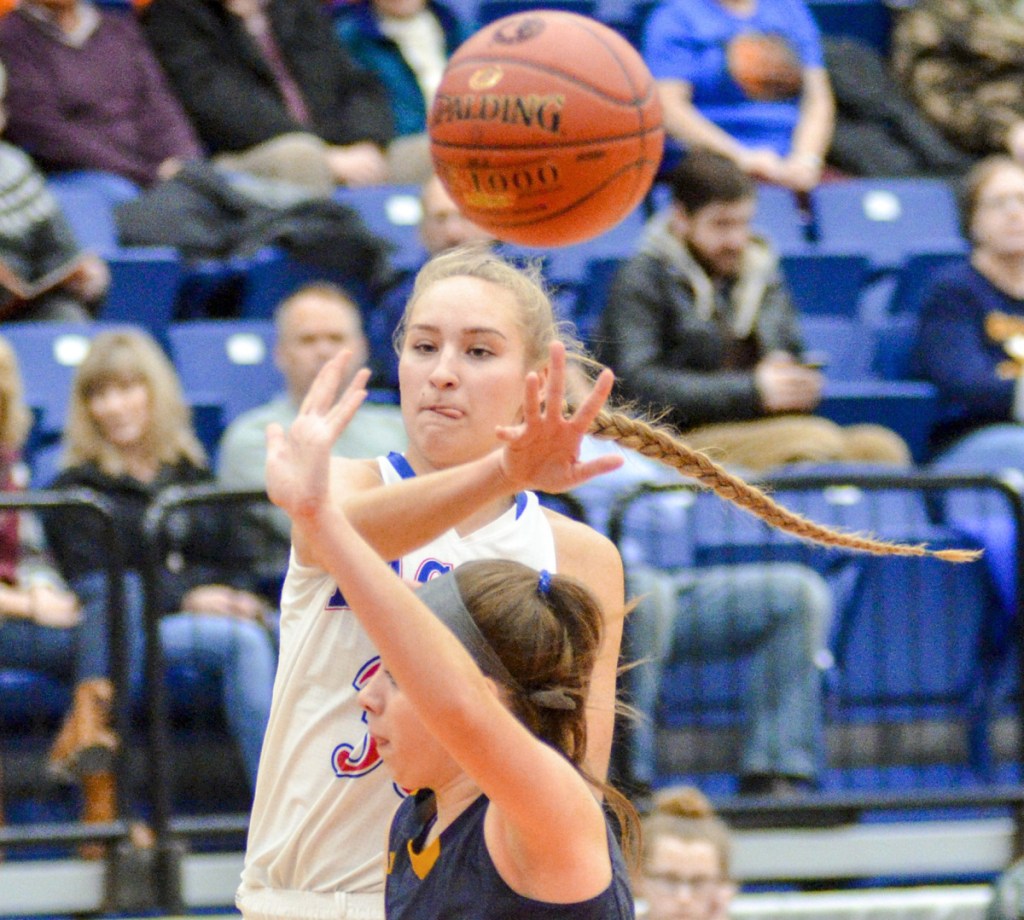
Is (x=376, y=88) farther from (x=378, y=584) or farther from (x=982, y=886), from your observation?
(x=378, y=584)

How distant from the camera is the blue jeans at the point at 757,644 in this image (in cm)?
506

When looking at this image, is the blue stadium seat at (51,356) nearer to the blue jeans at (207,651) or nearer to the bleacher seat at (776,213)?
the blue jeans at (207,651)

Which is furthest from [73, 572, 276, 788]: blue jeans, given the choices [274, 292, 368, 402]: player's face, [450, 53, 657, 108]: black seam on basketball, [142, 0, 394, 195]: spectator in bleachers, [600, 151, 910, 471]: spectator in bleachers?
[142, 0, 394, 195]: spectator in bleachers

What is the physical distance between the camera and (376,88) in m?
7.62

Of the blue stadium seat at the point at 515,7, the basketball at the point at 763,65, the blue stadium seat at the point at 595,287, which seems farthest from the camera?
the blue stadium seat at the point at 515,7

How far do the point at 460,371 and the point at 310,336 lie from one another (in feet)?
9.69

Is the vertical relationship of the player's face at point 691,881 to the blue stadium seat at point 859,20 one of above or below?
below

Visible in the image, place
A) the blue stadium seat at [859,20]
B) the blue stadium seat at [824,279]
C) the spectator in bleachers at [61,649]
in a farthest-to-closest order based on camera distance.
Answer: the blue stadium seat at [859,20] → the blue stadium seat at [824,279] → the spectator in bleachers at [61,649]

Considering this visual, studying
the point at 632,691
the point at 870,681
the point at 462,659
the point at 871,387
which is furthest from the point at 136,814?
the point at 462,659

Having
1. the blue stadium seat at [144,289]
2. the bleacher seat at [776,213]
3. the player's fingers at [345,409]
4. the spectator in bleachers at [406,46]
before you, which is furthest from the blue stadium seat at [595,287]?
the player's fingers at [345,409]

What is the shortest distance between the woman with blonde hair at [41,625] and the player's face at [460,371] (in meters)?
2.40

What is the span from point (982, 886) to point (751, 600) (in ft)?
3.67

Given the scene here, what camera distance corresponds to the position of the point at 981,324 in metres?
6.17

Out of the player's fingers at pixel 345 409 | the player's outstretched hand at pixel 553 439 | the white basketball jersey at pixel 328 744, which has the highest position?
the player's fingers at pixel 345 409
